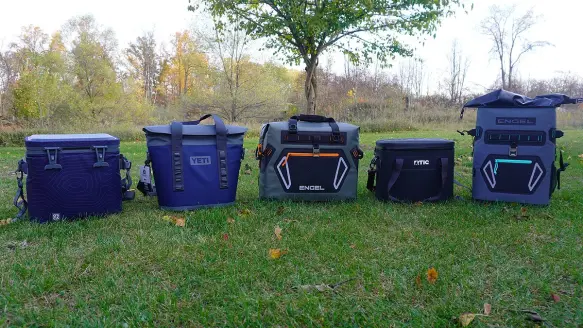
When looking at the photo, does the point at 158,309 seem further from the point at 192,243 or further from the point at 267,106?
the point at 267,106

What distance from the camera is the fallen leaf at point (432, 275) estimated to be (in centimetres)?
199

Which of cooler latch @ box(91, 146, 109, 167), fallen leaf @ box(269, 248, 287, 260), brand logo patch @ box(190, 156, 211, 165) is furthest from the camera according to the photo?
brand logo patch @ box(190, 156, 211, 165)

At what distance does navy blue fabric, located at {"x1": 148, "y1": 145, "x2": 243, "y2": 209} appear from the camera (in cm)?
322

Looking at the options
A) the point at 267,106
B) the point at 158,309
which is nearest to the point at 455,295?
the point at 158,309

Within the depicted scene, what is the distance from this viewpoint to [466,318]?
1625mm

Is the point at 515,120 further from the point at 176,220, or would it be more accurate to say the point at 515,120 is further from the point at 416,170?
the point at 176,220

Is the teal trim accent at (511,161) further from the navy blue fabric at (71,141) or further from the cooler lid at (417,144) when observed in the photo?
the navy blue fabric at (71,141)

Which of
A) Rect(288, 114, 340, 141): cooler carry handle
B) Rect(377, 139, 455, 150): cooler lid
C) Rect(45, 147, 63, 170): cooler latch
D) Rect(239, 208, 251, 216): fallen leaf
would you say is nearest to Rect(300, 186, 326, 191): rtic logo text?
Rect(288, 114, 340, 141): cooler carry handle

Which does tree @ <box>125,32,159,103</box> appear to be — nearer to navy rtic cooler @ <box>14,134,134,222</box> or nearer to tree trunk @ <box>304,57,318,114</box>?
tree trunk @ <box>304,57,318,114</box>

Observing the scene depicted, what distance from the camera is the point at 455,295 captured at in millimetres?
1829

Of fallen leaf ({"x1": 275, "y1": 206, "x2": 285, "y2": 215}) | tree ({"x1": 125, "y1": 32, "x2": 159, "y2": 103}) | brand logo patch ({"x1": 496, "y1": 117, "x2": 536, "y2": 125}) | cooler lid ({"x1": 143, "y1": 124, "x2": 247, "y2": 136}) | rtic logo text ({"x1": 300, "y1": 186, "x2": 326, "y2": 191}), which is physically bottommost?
fallen leaf ({"x1": 275, "y1": 206, "x2": 285, "y2": 215})

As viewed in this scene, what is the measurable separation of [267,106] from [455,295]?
24.4 m

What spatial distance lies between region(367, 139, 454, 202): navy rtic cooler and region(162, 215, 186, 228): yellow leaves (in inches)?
69.6

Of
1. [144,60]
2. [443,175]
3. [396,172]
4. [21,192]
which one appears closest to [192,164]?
[21,192]
